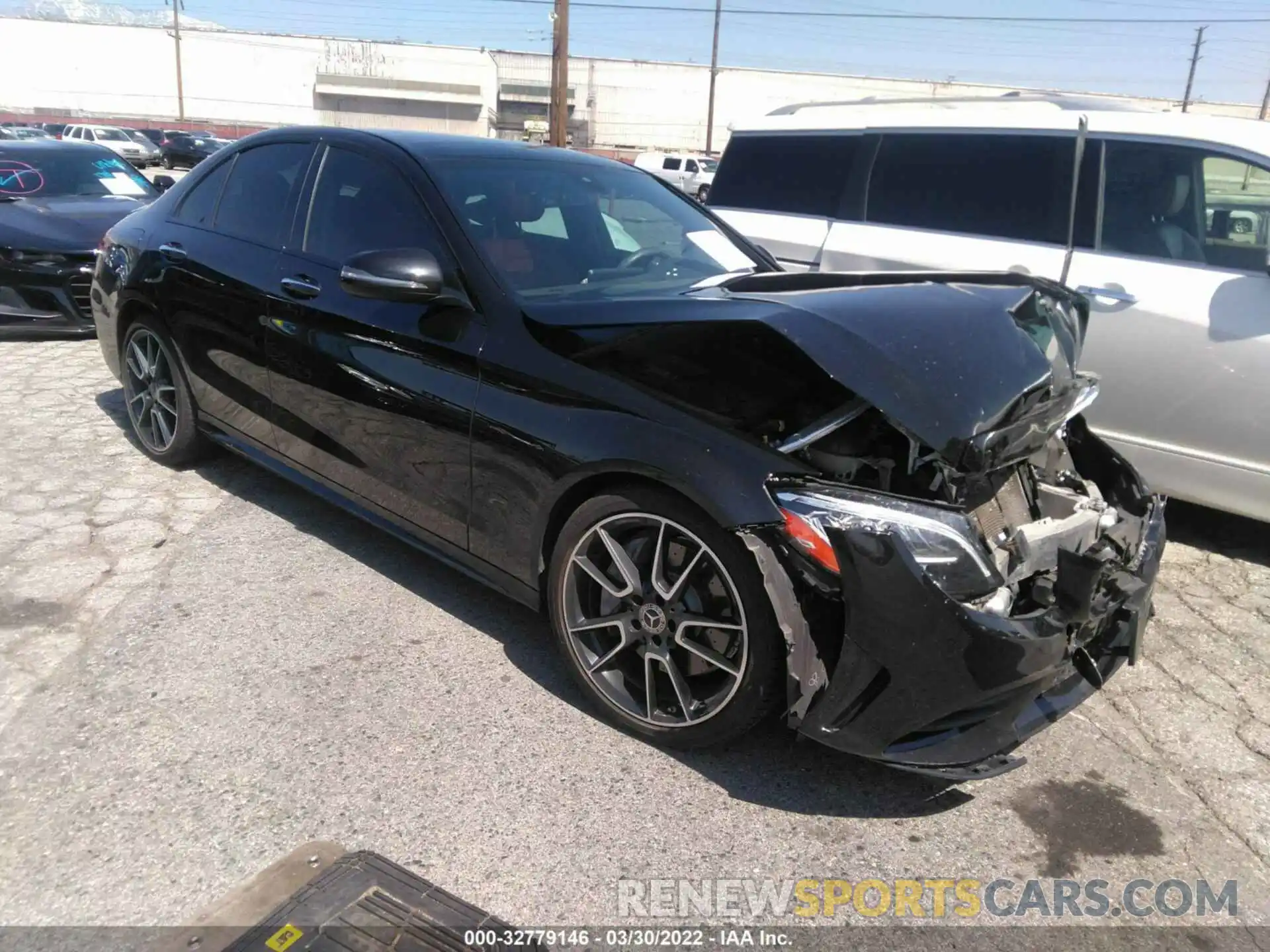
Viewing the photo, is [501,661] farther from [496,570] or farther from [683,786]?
[683,786]

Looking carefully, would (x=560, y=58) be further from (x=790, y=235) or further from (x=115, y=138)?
(x=115, y=138)

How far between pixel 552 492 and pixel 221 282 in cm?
221

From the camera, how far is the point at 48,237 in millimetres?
7426

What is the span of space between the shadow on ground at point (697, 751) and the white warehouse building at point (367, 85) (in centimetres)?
6839

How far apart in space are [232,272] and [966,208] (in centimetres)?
381

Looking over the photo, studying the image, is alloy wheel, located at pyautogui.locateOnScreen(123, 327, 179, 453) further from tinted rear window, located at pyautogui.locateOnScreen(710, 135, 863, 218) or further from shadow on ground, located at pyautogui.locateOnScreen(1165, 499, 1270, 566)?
shadow on ground, located at pyautogui.locateOnScreen(1165, 499, 1270, 566)

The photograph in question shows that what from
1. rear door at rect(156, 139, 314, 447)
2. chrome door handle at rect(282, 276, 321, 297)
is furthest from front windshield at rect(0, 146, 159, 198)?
chrome door handle at rect(282, 276, 321, 297)

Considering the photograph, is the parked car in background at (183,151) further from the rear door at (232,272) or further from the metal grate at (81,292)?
the rear door at (232,272)

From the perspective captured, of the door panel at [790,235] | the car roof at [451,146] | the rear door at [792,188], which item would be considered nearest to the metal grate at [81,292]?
the car roof at [451,146]

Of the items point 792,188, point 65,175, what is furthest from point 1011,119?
point 65,175

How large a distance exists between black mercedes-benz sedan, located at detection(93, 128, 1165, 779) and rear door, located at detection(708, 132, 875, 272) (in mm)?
1934

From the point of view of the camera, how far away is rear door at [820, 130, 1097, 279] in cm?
484

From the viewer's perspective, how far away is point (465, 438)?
10.2 feet

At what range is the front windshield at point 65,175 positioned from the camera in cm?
840
